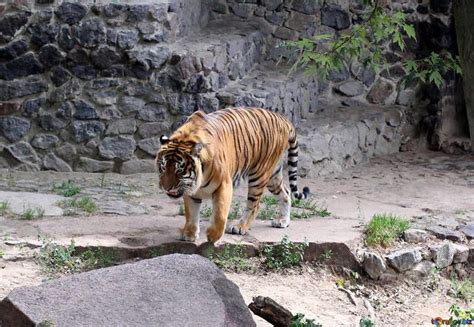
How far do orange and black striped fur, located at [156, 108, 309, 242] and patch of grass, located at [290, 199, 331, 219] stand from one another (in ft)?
0.69

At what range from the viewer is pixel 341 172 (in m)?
10.8

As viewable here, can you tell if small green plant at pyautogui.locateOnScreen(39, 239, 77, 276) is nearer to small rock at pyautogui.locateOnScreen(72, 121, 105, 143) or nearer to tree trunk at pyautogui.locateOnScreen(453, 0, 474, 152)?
small rock at pyautogui.locateOnScreen(72, 121, 105, 143)

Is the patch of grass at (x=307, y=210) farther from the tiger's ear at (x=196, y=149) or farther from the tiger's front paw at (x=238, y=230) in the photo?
the tiger's ear at (x=196, y=149)

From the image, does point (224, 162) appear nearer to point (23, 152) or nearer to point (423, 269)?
point (423, 269)

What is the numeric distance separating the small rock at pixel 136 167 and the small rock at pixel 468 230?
3.26 m

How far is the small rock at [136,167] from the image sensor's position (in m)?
9.70

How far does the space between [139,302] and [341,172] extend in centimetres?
609

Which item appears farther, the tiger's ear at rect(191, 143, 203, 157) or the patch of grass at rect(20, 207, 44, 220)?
the patch of grass at rect(20, 207, 44, 220)

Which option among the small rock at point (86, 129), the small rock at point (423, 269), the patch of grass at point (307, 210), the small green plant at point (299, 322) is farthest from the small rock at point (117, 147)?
the small green plant at point (299, 322)

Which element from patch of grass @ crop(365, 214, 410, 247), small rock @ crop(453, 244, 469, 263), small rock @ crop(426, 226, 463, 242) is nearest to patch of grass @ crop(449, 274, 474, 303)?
small rock @ crop(453, 244, 469, 263)

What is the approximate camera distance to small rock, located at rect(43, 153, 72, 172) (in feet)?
31.5

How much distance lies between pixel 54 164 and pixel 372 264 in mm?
3812

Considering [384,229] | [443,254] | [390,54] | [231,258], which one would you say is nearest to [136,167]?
[231,258]

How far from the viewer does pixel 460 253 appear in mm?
7961
